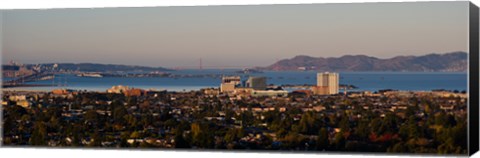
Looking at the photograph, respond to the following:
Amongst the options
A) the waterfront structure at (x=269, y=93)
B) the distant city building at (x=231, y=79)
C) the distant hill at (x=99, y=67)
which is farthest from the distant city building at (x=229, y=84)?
the distant hill at (x=99, y=67)

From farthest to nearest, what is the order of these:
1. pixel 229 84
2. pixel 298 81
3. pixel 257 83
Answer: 1. pixel 229 84
2. pixel 257 83
3. pixel 298 81

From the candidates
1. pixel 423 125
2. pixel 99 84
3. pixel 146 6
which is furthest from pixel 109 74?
pixel 423 125

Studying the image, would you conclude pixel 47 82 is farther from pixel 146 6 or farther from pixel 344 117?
pixel 344 117

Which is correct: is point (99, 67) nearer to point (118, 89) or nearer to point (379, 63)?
point (118, 89)

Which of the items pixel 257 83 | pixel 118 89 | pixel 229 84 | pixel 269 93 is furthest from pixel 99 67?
pixel 269 93

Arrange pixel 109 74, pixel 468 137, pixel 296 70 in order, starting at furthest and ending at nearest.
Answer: pixel 109 74 < pixel 296 70 < pixel 468 137

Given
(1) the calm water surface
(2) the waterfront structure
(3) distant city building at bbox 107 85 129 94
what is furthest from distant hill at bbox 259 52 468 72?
(3) distant city building at bbox 107 85 129 94
